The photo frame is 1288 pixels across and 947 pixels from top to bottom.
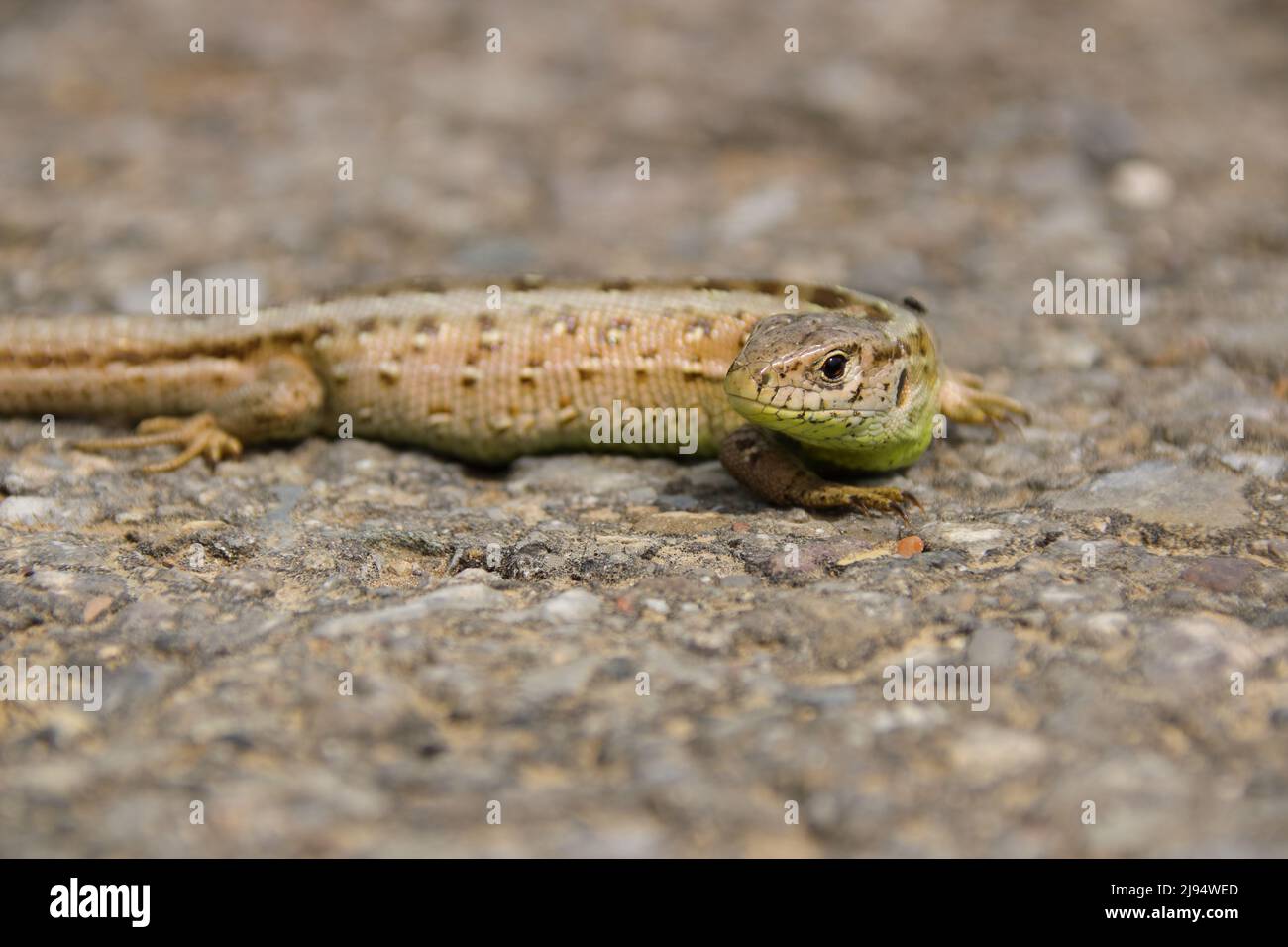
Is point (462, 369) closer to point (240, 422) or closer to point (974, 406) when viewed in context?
point (240, 422)

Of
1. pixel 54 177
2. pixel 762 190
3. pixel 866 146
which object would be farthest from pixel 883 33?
pixel 54 177

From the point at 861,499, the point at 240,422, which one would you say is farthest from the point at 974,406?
the point at 240,422

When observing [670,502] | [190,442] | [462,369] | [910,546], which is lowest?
[910,546]

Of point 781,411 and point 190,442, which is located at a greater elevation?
point 781,411

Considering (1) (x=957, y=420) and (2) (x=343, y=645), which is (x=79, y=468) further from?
(1) (x=957, y=420)

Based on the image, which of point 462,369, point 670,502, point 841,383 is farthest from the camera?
point 462,369

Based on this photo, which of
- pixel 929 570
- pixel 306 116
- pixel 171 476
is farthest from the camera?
pixel 306 116
